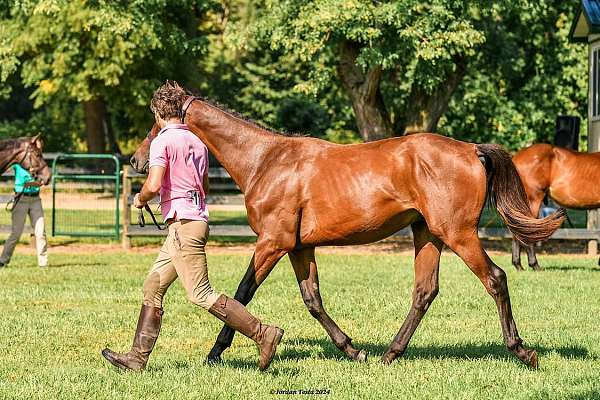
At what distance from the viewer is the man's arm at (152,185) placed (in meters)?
7.46

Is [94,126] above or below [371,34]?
below

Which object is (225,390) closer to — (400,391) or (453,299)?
(400,391)

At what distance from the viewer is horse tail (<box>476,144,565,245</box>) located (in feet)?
27.8

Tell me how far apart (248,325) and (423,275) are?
176 cm

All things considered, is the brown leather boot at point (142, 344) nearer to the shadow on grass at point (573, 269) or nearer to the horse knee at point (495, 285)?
the horse knee at point (495, 285)

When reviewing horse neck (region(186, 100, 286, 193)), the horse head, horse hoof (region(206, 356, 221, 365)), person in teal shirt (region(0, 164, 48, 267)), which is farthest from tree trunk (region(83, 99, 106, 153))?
horse hoof (region(206, 356, 221, 365))

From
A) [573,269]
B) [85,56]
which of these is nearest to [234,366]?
[573,269]

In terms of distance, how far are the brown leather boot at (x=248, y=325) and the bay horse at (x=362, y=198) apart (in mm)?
543

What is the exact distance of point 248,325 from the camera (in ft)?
25.3

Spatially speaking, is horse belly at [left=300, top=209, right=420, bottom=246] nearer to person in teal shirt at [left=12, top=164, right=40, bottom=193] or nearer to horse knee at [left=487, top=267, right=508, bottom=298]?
horse knee at [left=487, top=267, right=508, bottom=298]

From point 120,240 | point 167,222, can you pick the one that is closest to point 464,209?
point 167,222

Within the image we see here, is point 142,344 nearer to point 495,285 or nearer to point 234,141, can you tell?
point 234,141

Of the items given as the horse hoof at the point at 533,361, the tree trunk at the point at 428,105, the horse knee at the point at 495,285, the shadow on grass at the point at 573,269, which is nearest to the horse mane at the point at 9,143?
the shadow on grass at the point at 573,269

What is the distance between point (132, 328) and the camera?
34.1ft
